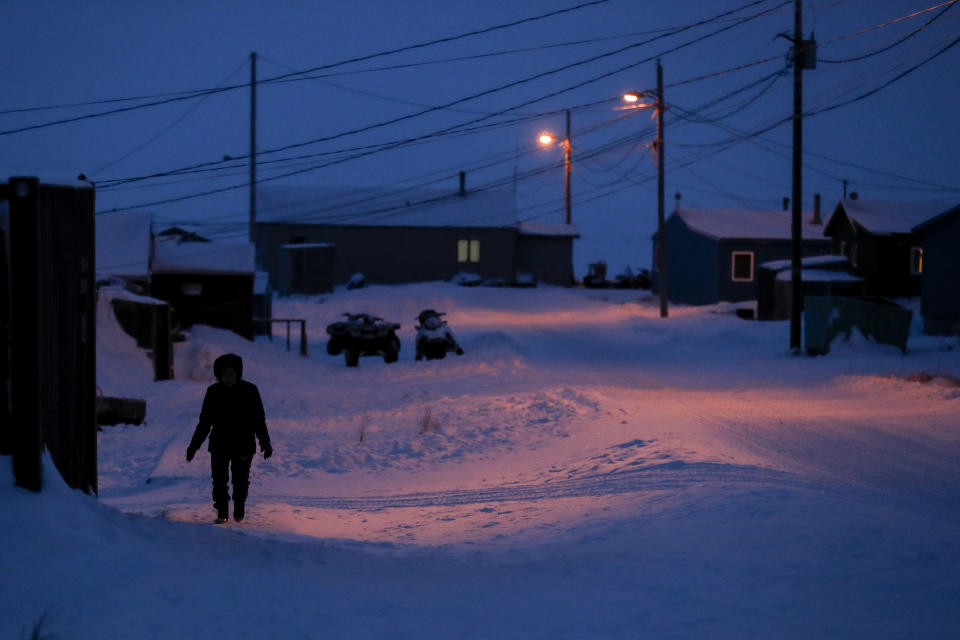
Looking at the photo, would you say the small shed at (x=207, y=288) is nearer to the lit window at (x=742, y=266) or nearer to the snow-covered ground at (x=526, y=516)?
the snow-covered ground at (x=526, y=516)

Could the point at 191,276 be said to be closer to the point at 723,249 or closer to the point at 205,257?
the point at 205,257

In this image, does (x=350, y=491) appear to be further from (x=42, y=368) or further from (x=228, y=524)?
(x=42, y=368)

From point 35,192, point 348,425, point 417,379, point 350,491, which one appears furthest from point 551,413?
point 35,192

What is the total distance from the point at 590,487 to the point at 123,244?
21316 mm

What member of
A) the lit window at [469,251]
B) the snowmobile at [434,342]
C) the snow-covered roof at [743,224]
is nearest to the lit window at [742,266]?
the snow-covered roof at [743,224]

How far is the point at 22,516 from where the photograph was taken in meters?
5.50

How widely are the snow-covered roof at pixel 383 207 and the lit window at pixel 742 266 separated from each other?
1814 cm

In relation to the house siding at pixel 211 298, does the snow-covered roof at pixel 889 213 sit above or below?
above

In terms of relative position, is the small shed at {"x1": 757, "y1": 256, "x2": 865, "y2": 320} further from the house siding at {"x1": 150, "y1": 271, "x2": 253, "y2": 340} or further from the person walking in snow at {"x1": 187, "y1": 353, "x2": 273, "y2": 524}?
the person walking in snow at {"x1": 187, "y1": 353, "x2": 273, "y2": 524}

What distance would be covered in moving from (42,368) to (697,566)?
4.71 meters

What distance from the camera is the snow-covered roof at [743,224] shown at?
44969 millimetres

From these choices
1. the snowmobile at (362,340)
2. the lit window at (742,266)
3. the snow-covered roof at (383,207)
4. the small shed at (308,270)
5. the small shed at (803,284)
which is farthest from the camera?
the snow-covered roof at (383,207)

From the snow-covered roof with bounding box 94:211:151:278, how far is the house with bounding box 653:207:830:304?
23.9 m

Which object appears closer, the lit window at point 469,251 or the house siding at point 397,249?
the house siding at point 397,249
